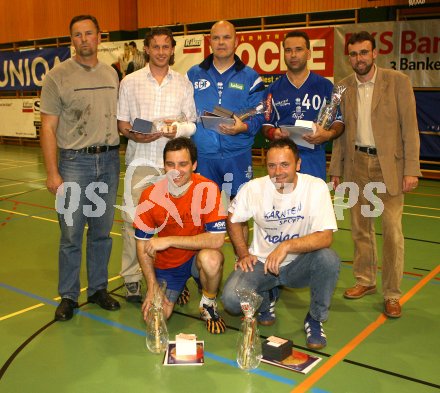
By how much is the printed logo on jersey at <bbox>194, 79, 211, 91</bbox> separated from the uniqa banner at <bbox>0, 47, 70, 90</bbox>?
12214 mm

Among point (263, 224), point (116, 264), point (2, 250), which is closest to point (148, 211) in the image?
point (263, 224)

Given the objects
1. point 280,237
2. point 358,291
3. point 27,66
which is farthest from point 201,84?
point 27,66

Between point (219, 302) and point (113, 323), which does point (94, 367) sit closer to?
point (113, 323)

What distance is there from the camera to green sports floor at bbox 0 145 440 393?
10.5 ft

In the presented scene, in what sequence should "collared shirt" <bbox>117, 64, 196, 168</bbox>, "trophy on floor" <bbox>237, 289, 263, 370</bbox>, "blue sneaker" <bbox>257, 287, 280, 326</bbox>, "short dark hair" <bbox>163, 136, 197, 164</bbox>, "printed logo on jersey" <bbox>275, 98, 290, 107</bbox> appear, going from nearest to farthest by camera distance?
1. "trophy on floor" <bbox>237, 289, 263, 370</bbox>
2. "short dark hair" <bbox>163, 136, 197, 164</bbox>
3. "blue sneaker" <bbox>257, 287, 280, 326</bbox>
4. "collared shirt" <bbox>117, 64, 196, 168</bbox>
5. "printed logo on jersey" <bbox>275, 98, 290, 107</bbox>

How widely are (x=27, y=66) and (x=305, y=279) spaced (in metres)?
15.1

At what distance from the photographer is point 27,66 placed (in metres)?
16.7

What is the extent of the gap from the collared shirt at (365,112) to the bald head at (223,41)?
Result: 1.05 metres

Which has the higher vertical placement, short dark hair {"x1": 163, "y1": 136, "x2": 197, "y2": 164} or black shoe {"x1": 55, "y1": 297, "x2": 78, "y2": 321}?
short dark hair {"x1": 163, "y1": 136, "x2": 197, "y2": 164}

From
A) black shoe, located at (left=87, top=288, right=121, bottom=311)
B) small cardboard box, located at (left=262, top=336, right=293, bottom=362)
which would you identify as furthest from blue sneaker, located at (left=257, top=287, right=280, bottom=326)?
black shoe, located at (left=87, top=288, right=121, bottom=311)

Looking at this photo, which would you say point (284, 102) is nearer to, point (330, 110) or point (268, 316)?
point (330, 110)

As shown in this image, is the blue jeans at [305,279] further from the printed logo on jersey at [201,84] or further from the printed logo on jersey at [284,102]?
the printed logo on jersey at [201,84]

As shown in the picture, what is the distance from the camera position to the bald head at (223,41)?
4305 millimetres

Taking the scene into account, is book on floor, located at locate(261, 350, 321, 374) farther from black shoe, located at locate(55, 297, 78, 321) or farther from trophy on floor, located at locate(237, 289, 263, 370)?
black shoe, located at locate(55, 297, 78, 321)
